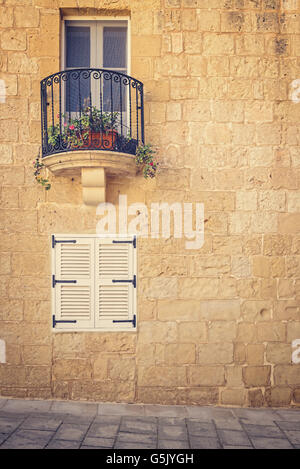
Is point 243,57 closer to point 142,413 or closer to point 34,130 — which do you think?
point 34,130

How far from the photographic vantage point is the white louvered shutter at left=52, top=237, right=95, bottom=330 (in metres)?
4.71

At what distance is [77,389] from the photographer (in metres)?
4.65

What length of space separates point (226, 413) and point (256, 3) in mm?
5405

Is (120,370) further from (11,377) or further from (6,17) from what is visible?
(6,17)

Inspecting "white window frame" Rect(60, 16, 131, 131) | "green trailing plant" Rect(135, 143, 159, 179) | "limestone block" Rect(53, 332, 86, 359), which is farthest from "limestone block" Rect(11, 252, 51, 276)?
"white window frame" Rect(60, 16, 131, 131)

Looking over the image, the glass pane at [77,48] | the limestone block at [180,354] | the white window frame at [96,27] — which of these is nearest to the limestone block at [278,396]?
the limestone block at [180,354]

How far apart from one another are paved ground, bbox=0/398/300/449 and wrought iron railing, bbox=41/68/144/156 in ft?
10.3

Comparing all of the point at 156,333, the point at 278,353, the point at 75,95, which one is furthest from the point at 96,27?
the point at 278,353

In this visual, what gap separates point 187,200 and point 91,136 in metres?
1.49

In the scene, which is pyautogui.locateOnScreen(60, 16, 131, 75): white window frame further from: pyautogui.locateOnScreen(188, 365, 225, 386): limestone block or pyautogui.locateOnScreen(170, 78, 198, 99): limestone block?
pyautogui.locateOnScreen(188, 365, 225, 386): limestone block

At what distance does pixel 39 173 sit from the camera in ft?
15.6

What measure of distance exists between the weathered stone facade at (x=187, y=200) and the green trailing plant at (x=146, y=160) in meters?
0.17

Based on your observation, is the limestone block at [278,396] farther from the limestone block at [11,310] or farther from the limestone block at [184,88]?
the limestone block at [184,88]

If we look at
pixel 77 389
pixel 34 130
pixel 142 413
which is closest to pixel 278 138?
pixel 34 130
